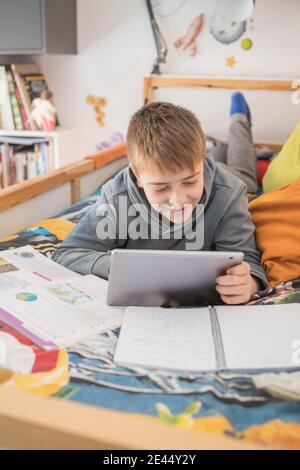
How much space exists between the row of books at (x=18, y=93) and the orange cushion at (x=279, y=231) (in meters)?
1.47

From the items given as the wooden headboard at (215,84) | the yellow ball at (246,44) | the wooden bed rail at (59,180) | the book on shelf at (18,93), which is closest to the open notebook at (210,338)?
the wooden bed rail at (59,180)

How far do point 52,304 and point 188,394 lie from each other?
1.02 feet

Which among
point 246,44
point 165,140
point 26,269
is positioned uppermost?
point 246,44

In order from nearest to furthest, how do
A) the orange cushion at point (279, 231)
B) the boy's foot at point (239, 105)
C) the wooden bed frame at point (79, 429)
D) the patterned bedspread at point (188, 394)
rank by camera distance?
the wooden bed frame at point (79, 429) < the patterned bedspread at point (188, 394) < the orange cushion at point (279, 231) < the boy's foot at point (239, 105)

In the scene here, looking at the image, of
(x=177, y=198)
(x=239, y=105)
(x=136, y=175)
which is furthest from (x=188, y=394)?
(x=239, y=105)

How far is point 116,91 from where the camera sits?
2359 millimetres

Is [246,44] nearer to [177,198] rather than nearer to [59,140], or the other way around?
[59,140]

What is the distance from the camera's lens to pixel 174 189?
2.89ft

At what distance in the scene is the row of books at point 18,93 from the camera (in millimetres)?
2242

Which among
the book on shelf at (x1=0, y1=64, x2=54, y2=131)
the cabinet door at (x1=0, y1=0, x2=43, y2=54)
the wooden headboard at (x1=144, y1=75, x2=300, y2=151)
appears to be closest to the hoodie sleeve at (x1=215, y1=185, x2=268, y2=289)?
the wooden headboard at (x1=144, y1=75, x2=300, y2=151)

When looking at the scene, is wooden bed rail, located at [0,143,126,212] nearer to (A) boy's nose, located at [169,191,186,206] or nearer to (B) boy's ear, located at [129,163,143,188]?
(B) boy's ear, located at [129,163,143,188]

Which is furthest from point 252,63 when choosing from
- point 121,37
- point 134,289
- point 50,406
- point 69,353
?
point 50,406

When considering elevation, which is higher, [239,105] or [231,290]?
[239,105]

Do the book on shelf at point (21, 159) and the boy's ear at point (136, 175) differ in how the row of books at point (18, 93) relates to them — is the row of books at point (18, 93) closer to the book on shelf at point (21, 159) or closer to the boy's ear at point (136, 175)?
the book on shelf at point (21, 159)
